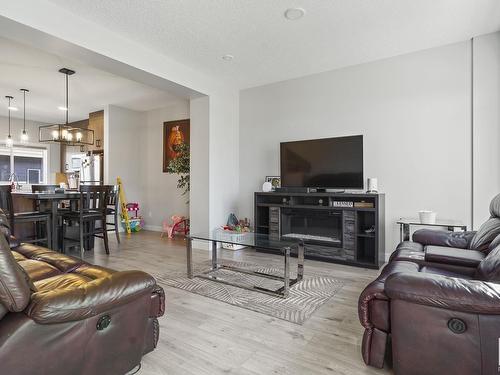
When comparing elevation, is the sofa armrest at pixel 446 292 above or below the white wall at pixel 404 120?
below

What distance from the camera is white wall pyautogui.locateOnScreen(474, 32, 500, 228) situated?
3.33 meters

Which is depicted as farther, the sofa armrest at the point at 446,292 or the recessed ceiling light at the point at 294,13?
the recessed ceiling light at the point at 294,13

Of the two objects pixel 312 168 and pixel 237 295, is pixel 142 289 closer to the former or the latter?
pixel 237 295

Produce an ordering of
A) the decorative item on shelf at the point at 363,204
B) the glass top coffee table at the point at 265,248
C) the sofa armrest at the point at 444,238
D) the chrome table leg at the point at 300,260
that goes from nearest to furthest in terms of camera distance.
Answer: the sofa armrest at the point at 444,238 < the glass top coffee table at the point at 265,248 < the chrome table leg at the point at 300,260 < the decorative item on shelf at the point at 363,204

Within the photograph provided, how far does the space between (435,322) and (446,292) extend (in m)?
0.16

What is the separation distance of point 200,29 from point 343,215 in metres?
2.84

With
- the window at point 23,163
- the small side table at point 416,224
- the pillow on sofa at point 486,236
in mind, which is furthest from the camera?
the window at point 23,163

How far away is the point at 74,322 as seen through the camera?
1.26 m

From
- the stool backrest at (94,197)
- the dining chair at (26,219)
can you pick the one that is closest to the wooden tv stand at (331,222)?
the stool backrest at (94,197)

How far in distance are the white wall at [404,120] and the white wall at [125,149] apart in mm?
3818

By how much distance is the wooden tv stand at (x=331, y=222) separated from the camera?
148 inches

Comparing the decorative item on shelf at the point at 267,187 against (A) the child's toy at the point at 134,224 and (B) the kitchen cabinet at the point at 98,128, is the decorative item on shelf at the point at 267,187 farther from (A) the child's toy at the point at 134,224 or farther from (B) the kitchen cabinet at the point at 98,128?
(B) the kitchen cabinet at the point at 98,128

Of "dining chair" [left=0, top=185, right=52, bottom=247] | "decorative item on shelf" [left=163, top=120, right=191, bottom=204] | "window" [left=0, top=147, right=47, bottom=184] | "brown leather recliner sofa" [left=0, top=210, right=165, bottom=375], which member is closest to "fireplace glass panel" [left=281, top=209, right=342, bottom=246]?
"decorative item on shelf" [left=163, top=120, right=191, bottom=204]

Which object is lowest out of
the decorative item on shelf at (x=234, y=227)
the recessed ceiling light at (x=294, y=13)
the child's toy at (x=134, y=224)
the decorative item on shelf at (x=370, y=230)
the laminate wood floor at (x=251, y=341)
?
the laminate wood floor at (x=251, y=341)
